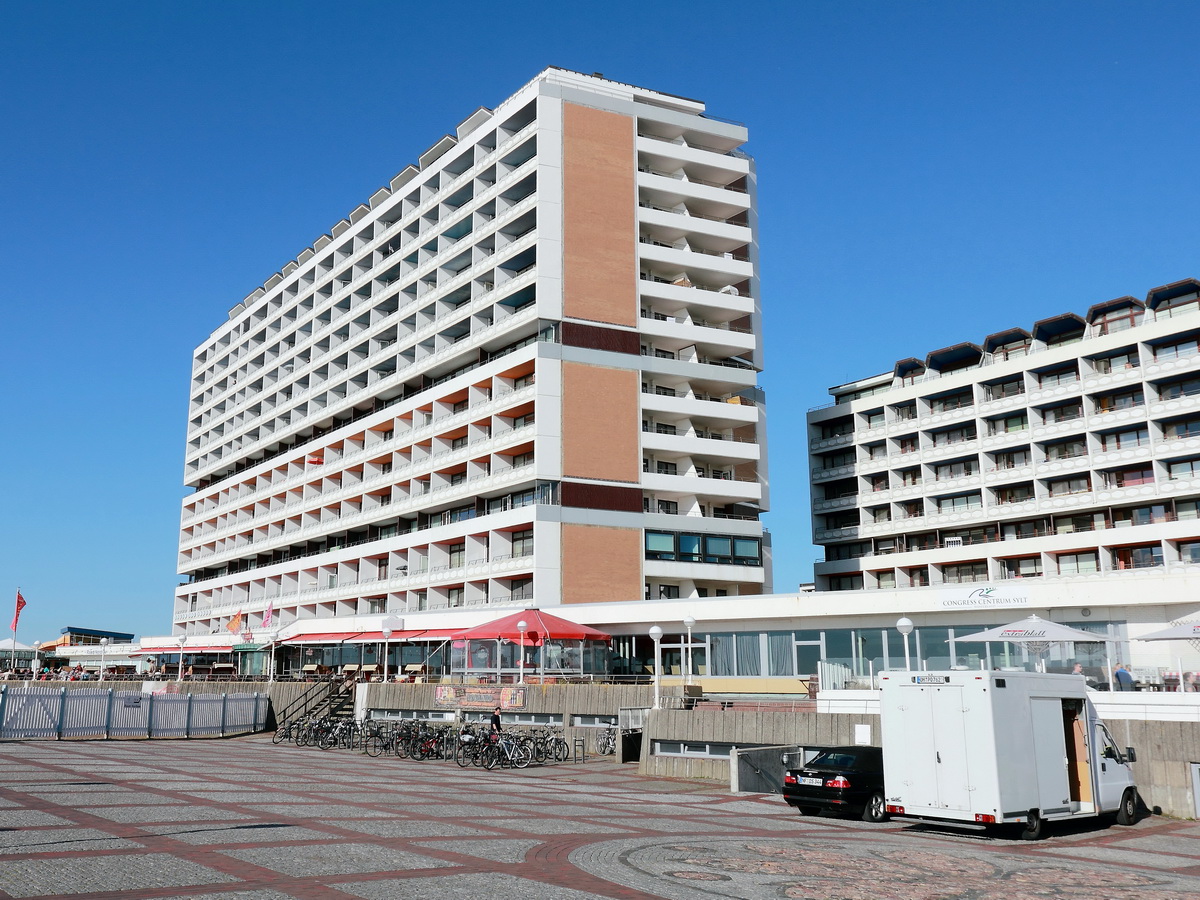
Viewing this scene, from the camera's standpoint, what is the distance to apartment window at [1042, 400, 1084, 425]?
7144cm

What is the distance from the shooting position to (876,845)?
17.8 meters

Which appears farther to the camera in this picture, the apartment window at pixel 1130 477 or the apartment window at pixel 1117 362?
the apartment window at pixel 1117 362

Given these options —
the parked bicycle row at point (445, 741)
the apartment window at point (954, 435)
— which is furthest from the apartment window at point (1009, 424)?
the parked bicycle row at point (445, 741)

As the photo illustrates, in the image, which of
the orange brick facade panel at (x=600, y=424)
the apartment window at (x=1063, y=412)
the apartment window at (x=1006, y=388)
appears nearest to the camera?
the orange brick facade panel at (x=600, y=424)

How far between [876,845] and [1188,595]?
25930 millimetres

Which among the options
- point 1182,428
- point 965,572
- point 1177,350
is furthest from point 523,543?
point 1177,350

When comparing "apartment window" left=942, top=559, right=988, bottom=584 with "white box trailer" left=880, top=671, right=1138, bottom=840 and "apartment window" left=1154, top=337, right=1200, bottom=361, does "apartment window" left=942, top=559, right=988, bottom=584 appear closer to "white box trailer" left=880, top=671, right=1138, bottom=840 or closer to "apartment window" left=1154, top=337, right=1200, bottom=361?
"apartment window" left=1154, top=337, right=1200, bottom=361

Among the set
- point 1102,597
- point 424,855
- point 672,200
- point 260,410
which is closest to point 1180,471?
point 1102,597

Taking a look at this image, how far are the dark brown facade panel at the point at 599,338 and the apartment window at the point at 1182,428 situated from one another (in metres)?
33.7

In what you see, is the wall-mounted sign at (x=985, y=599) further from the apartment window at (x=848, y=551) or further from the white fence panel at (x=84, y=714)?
the apartment window at (x=848, y=551)

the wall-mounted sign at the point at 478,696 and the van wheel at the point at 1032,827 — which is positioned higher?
the wall-mounted sign at the point at 478,696

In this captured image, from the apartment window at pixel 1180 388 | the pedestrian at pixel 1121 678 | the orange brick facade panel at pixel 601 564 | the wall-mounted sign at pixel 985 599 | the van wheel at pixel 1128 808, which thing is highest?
the apartment window at pixel 1180 388

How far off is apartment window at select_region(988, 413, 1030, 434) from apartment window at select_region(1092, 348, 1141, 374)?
242 inches

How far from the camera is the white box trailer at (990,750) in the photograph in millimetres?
18859
